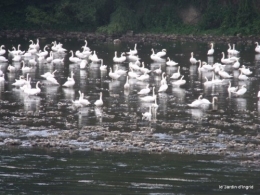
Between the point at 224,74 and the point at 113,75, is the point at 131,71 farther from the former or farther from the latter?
the point at 224,74

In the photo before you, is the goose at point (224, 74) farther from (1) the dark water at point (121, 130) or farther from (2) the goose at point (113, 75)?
(2) the goose at point (113, 75)

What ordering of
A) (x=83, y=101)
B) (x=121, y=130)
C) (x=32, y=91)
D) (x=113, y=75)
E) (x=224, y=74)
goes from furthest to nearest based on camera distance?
(x=224, y=74) → (x=113, y=75) → (x=32, y=91) → (x=83, y=101) → (x=121, y=130)

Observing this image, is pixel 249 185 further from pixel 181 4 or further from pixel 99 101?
pixel 181 4

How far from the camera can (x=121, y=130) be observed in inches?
941

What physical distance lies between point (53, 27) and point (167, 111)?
120 ft

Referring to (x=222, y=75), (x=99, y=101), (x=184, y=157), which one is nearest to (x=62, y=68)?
(x=222, y=75)

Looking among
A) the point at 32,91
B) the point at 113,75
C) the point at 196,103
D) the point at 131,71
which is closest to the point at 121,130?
the point at 196,103

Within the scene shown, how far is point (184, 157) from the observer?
67.4 feet

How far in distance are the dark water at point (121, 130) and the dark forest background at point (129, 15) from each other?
67.4ft

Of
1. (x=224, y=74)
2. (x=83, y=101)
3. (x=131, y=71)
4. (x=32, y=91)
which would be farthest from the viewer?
(x=131, y=71)

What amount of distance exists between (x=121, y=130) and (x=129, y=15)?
39086mm

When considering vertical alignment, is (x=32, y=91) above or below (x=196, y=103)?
above

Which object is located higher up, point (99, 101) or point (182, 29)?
point (182, 29)

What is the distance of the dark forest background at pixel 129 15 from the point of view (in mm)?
61000
